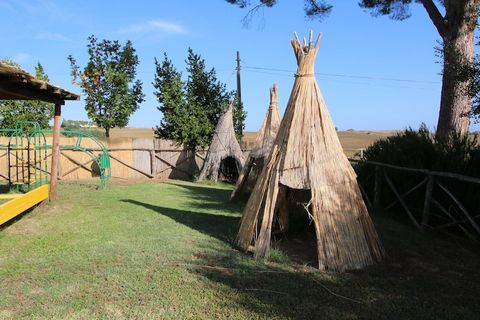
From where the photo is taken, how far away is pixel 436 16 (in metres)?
10.4

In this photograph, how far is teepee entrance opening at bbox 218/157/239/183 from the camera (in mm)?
16895

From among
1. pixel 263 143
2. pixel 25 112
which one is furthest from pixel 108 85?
pixel 263 143

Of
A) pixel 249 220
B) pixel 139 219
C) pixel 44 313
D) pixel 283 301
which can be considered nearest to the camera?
pixel 44 313

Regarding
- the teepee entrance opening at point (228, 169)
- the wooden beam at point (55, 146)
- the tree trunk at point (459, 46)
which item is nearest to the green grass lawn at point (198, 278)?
the wooden beam at point (55, 146)

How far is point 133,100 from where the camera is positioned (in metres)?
19.1

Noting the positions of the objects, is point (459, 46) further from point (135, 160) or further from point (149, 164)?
point (135, 160)

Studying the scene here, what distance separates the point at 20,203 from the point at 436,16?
992 cm

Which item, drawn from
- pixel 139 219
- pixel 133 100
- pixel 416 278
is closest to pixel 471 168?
pixel 416 278

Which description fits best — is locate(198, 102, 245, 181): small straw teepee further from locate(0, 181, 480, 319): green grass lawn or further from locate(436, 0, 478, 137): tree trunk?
locate(0, 181, 480, 319): green grass lawn

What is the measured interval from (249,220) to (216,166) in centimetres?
1015

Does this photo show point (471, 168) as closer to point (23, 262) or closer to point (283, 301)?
point (283, 301)

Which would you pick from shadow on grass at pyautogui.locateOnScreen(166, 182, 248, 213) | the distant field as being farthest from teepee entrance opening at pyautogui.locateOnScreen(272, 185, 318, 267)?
the distant field

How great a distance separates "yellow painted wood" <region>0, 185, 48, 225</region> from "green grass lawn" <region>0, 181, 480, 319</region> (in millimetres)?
299

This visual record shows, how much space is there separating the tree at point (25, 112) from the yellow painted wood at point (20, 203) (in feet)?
26.0
